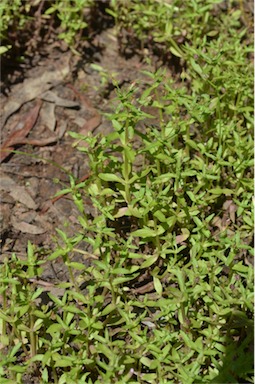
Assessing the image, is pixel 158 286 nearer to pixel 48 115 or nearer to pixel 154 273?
pixel 154 273

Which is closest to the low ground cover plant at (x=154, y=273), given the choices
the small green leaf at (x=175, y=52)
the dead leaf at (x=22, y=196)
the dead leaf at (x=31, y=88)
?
the dead leaf at (x=22, y=196)

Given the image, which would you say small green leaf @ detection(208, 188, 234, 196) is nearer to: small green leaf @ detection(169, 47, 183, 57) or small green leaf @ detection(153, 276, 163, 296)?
small green leaf @ detection(153, 276, 163, 296)

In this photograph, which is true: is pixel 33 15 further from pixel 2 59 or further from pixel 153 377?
pixel 153 377

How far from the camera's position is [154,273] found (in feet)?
11.3

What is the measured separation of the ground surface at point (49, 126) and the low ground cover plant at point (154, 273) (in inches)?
8.5

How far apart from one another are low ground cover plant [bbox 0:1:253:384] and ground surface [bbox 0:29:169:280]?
0.22 meters

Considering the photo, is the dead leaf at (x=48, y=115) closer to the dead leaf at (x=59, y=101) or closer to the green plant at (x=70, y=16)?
the dead leaf at (x=59, y=101)

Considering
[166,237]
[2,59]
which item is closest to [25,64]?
[2,59]

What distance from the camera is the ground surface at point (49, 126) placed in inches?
155

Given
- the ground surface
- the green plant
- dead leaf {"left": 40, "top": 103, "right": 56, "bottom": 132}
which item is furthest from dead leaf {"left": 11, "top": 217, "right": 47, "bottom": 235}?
the green plant

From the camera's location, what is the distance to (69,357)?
3021 millimetres

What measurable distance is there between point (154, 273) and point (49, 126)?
5.03 ft

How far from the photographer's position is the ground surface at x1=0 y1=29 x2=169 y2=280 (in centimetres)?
393

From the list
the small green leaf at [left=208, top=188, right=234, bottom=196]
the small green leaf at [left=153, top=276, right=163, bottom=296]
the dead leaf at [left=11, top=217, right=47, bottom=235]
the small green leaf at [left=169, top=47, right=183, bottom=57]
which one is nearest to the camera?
the small green leaf at [left=153, top=276, right=163, bottom=296]
